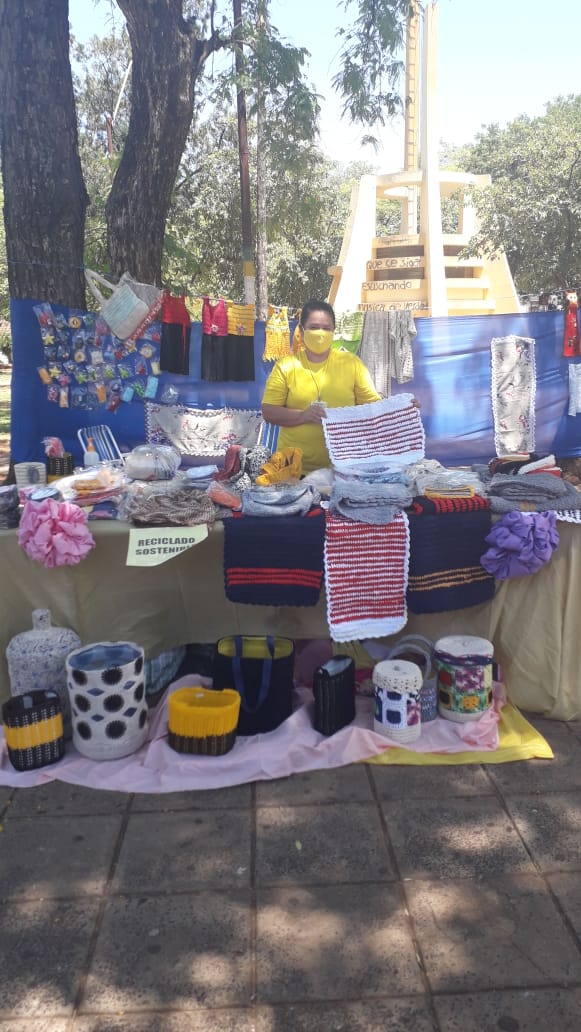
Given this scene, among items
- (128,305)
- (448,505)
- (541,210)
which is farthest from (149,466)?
(541,210)

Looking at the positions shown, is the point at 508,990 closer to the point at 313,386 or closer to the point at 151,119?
the point at 313,386

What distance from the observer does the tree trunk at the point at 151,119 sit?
623cm

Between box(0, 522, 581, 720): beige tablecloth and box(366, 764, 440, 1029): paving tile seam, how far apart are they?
938 mm

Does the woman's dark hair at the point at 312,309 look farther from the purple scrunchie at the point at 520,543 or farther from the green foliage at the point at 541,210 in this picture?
the green foliage at the point at 541,210

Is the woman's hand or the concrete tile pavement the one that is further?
the woman's hand

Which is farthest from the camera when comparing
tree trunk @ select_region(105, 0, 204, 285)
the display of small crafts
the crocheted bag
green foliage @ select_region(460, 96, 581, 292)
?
green foliage @ select_region(460, 96, 581, 292)

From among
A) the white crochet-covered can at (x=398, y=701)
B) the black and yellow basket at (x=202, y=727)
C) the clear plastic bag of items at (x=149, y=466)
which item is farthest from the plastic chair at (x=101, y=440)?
the white crochet-covered can at (x=398, y=701)

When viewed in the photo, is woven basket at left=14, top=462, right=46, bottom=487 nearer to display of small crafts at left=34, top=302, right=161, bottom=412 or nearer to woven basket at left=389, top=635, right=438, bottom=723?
woven basket at left=389, top=635, right=438, bottom=723

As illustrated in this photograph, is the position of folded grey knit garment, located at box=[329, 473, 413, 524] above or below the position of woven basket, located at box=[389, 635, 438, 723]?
above

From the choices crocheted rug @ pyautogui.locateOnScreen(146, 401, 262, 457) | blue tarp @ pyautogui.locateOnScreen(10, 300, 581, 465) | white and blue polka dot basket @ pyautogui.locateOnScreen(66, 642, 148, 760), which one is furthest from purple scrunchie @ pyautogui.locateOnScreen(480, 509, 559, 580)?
blue tarp @ pyautogui.locateOnScreen(10, 300, 581, 465)

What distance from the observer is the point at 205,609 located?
147 inches

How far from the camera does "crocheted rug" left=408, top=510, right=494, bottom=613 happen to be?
334cm

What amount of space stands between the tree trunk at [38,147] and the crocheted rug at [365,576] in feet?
12.2

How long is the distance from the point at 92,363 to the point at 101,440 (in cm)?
69
